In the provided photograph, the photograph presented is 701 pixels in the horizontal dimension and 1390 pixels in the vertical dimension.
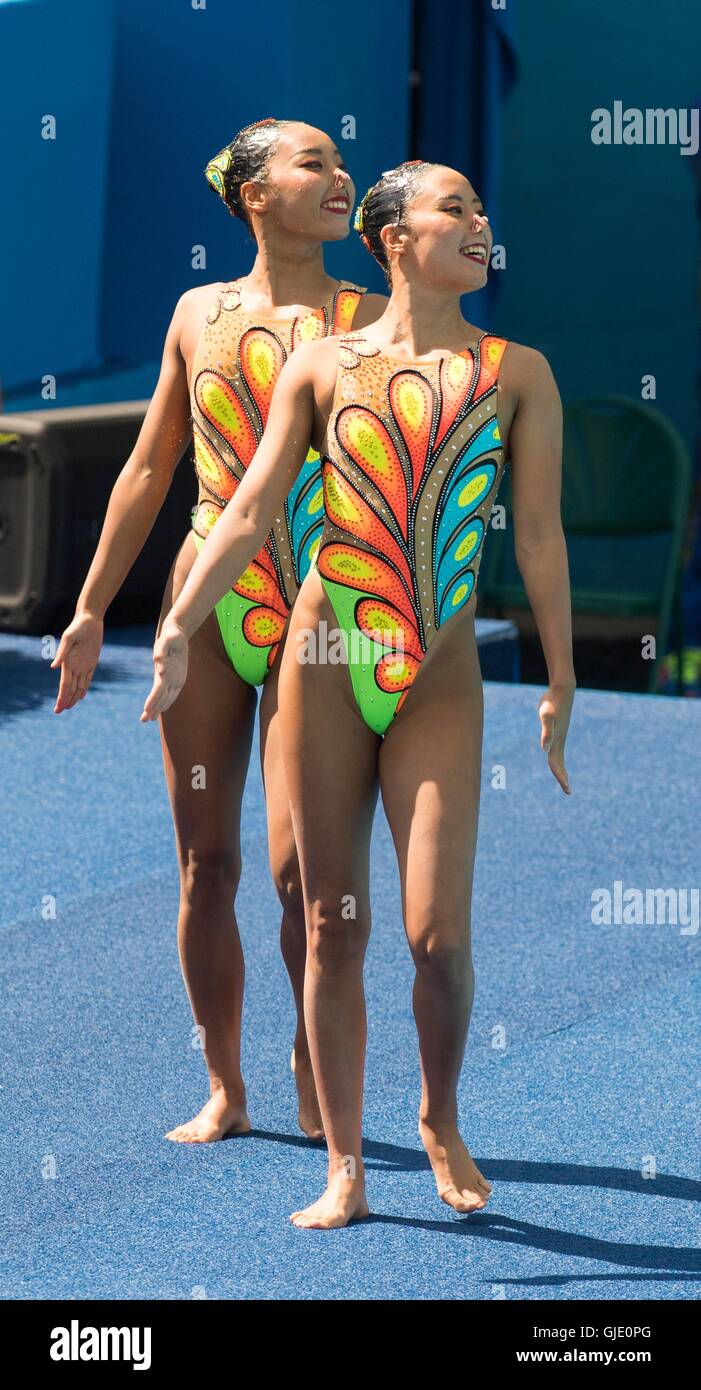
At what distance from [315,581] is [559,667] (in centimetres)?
41

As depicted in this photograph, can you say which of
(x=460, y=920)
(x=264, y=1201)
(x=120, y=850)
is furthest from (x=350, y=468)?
(x=120, y=850)

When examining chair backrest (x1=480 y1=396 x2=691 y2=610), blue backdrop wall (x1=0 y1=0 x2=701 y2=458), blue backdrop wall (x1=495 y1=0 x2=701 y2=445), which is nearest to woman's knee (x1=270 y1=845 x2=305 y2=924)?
chair backrest (x1=480 y1=396 x2=691 y2=610)

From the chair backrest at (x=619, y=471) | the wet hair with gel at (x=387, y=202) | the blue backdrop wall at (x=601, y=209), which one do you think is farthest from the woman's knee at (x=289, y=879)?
the blue backdrop wall at (x=601, y=209)

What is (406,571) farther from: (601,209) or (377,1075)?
(601,209)

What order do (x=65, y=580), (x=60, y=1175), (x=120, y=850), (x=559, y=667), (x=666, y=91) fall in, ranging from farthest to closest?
1. (x=666, y=91)
2. (x=65, y=580)
3. (x=120, y=850)
4. (x=60, y=1175)
5. (x=559, y=667)

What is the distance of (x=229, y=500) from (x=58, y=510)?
509 cm

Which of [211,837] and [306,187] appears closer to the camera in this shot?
[306,187]

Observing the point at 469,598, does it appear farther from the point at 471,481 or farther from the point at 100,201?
the point at 100,201

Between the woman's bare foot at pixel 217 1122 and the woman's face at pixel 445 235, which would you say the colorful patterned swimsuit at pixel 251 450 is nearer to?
the woman's face at pixel 445 235

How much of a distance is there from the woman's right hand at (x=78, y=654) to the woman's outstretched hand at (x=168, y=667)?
394mm

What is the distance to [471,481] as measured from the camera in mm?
3166

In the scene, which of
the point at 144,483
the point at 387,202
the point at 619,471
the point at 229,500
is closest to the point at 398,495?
the point at 229,500

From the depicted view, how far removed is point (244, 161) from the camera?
11.4 feet

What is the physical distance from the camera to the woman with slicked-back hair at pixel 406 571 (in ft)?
10.2
